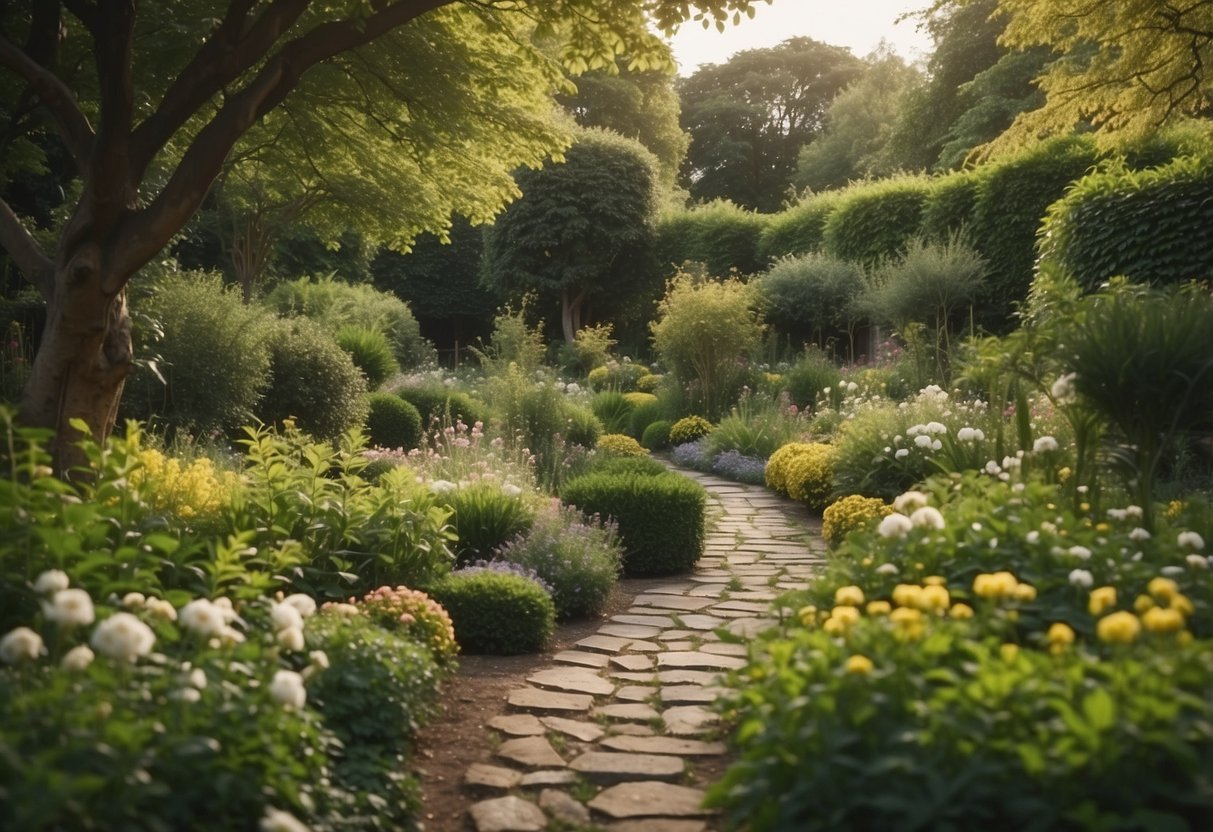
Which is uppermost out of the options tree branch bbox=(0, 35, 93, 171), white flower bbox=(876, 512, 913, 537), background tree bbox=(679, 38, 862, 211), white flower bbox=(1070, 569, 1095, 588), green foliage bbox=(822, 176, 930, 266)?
background tree bbox=(679, 38, 862, 211)

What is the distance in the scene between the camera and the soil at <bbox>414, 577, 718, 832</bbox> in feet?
10.9

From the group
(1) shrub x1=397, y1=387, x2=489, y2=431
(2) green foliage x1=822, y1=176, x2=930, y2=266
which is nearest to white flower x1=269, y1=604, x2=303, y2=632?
(1) shrub x1=397, y1=387, x2=489, y2=431

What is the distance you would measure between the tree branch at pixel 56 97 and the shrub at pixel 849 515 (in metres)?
5.29

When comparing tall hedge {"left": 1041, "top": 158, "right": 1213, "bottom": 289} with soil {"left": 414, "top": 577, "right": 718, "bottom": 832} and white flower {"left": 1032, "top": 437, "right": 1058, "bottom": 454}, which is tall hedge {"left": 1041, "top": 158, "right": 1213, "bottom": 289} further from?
soil {"left": 414, "top": 577, "right": 718, "bottom": 832}

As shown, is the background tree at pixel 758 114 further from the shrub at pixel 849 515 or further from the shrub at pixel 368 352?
the shrub at pixel 849 515

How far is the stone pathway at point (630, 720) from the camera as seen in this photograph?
10.6 feet

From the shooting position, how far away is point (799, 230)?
2019 centimetres

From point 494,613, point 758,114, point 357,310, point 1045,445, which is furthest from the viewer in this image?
point 758,114

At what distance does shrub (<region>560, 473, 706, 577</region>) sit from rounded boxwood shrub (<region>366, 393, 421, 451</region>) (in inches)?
244

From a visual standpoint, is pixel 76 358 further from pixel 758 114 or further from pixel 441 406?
pixel 758 114

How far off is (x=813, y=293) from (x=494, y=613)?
12.7 meters

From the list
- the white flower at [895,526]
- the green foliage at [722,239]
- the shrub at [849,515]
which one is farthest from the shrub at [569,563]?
the green foliage at [722,239]

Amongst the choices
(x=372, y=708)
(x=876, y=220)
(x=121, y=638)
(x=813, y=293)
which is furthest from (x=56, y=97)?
(x=876, y=220)

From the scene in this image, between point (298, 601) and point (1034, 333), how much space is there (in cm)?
411
